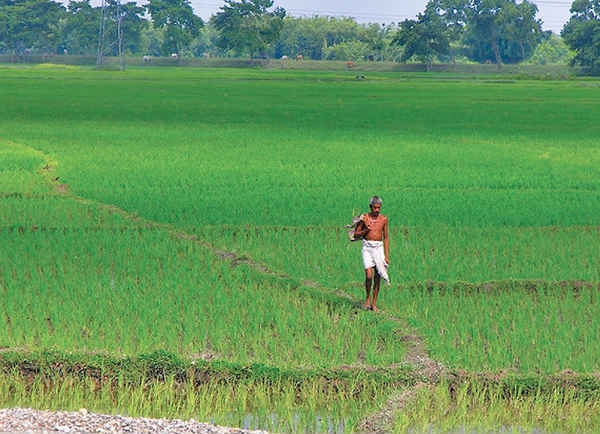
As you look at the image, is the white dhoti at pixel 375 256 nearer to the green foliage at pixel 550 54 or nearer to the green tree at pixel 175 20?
the green tree at pixel 175 20

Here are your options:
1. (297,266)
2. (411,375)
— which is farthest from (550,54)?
(411,375)

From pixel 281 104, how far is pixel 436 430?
34946mm

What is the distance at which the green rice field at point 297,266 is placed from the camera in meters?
6.18

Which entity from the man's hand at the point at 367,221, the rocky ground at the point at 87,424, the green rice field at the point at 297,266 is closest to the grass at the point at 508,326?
the green rice field at the point at 297,266

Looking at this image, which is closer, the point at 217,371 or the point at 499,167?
the point at 217,371

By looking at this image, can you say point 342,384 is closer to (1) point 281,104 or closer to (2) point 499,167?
(2) point 499,167

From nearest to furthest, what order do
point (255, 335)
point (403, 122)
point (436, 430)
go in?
point (436, 430)
point (255, 335)
point (403, 122)

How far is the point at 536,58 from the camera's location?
116188 mm

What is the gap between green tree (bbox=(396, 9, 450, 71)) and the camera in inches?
3593

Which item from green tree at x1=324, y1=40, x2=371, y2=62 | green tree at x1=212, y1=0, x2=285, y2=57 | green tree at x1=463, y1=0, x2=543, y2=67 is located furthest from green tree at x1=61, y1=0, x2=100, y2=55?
green tree at x1=463, y1=0, x2=543, y2=67

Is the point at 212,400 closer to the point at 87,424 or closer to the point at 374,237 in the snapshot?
the point at 87,424

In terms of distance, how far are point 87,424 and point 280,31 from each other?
10018cm

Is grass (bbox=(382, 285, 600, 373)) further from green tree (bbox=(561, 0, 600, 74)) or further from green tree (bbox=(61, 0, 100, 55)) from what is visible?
green tree (bbox=(61, 0, 100, 55))

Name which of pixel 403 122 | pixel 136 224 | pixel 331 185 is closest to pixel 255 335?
pixel 136 224
